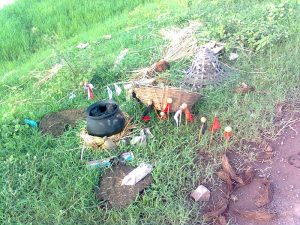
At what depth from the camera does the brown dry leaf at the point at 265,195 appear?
3074 mm

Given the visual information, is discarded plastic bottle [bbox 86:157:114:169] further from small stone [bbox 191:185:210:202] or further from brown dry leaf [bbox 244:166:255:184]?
brown dry leaf [bbox 244:166:255:184]

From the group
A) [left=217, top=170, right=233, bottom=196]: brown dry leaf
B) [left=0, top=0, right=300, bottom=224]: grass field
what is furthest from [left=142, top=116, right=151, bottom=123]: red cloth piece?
[left=217, top=170, right=233, bottom=196]: brown dry leaf

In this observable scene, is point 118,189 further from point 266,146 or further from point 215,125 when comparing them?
point 266,146

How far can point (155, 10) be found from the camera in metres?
7.34

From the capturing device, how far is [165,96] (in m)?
3.88

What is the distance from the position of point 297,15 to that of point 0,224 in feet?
15.9

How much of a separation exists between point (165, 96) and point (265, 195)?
1.38 metres

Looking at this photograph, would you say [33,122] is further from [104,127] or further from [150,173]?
[150,173]

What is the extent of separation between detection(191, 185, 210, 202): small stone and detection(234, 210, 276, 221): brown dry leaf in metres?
0.30

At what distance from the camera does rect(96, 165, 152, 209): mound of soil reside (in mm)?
3222

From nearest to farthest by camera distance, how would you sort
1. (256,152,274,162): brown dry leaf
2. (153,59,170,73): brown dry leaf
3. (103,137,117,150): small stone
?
(256,152,274,162): brown dry leaf < (103,137,117,150): small stone < (153,59,170,73): brown dry leaf

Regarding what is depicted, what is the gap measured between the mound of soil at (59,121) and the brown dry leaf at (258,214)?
2114mm

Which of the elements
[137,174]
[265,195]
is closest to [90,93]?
→ [137,174]

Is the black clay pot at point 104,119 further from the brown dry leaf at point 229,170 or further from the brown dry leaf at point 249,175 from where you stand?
the brown dry leaf at point 249,175
